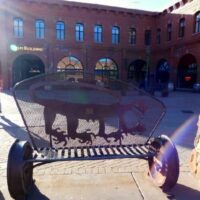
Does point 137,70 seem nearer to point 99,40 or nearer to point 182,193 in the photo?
point 99,40

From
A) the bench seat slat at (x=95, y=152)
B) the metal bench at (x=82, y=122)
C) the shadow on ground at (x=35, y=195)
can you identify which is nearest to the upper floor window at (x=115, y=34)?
the metal bench at (x=82, y=122)

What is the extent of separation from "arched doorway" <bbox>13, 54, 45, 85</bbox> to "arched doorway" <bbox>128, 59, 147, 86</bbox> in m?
10.1

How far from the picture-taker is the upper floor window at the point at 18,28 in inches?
982

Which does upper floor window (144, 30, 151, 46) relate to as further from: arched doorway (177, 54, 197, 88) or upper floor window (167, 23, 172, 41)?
arched doorway (177, 54, 197, 88)

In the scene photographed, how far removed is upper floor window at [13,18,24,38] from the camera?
2494 cm

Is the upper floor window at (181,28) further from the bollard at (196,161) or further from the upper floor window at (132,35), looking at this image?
the bollard at (196,161)

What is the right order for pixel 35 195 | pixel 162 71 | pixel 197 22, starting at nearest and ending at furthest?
1. pixel 35 195
2. pixel 197 22
3. pixel 162 71

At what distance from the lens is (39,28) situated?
25625mm

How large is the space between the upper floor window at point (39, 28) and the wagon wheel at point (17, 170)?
23.9m

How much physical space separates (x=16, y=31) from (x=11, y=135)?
20.9 metres

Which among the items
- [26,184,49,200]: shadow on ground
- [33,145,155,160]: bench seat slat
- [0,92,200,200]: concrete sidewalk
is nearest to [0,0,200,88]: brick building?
[0,92,200,200]: concrete sidewalk

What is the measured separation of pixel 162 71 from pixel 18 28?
16.2m

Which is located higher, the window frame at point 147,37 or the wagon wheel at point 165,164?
the window frame at point 147,37

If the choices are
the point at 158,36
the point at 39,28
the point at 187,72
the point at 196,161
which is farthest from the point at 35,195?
the point at 158,36
